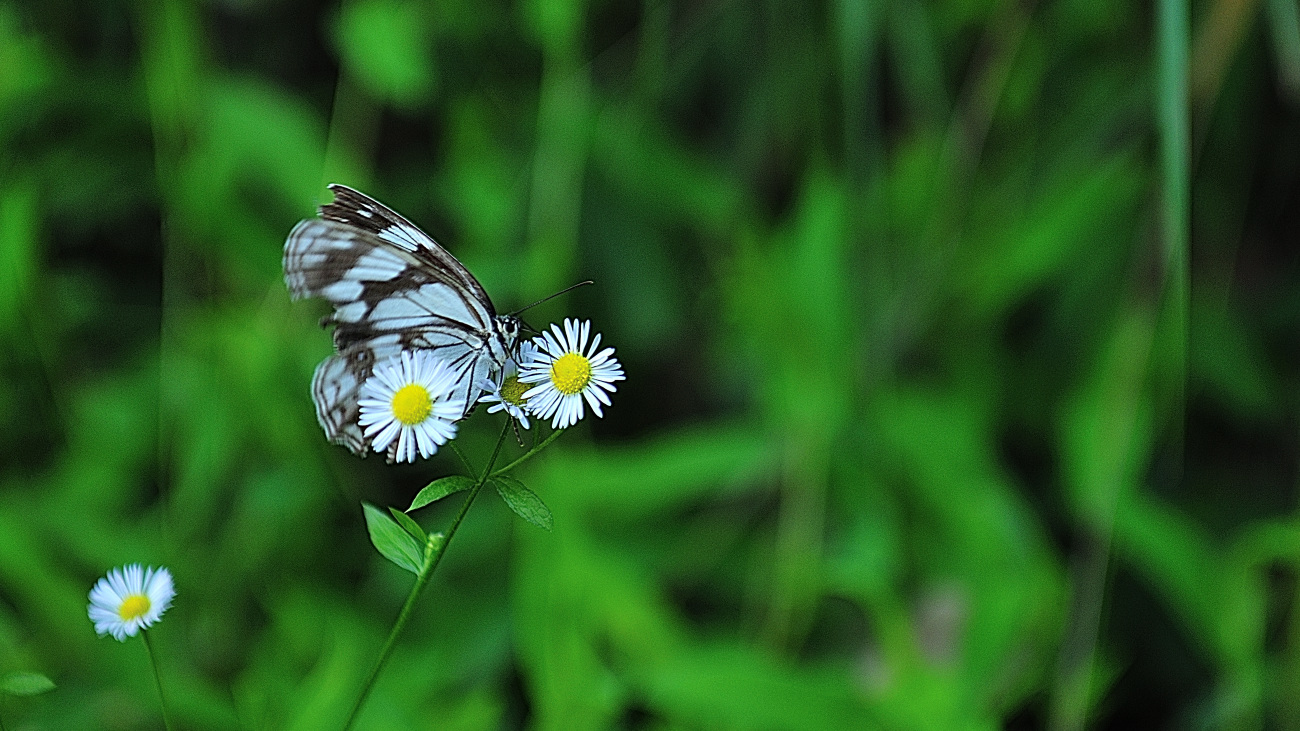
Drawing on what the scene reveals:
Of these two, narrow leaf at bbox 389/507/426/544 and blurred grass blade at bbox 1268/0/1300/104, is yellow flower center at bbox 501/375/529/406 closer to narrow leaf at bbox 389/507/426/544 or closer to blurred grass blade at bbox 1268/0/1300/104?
narrow leaf at bbox 389/507/426/544

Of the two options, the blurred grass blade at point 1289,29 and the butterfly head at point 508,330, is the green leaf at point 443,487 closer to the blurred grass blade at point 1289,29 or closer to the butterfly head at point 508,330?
the butterfly head at point 508,330

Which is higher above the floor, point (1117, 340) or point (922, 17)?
point (922, 17)

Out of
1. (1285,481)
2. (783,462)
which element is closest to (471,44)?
(783,462)

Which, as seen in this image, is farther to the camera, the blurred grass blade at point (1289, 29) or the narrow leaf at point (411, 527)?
the blurred grass blade at point (1289, 29)

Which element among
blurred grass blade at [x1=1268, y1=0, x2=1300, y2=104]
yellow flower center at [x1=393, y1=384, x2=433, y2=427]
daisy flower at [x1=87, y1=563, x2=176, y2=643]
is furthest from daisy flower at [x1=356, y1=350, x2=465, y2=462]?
blurred grass blade at [x1=1268, y1=0, x2=1300, y2=104]

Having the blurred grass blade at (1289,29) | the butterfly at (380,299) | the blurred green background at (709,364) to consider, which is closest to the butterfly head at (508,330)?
the butterfly at (380,299)

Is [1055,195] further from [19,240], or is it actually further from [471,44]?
[19,240]

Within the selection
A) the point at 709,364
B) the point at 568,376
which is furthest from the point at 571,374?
the point at 709,364
